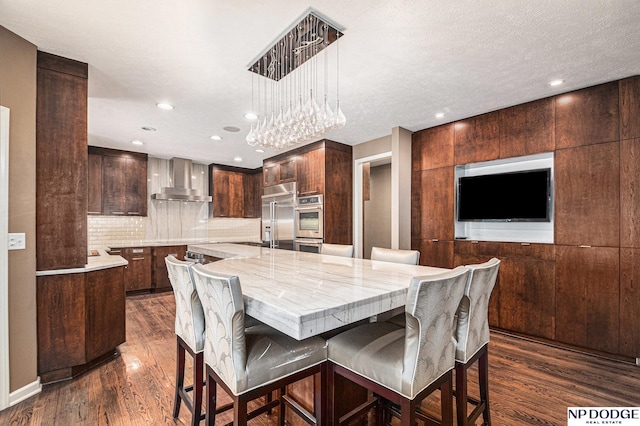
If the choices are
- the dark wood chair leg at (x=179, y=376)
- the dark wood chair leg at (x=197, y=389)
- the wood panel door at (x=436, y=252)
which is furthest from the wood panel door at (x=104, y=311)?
the wood panel door at (x=436, y=252)

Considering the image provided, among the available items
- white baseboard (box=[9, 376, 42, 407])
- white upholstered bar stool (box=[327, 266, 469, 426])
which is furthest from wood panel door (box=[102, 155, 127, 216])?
white upholstered bar stool (box=[327, 266, 469, 426])

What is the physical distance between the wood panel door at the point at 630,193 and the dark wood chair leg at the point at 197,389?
11.7 feet

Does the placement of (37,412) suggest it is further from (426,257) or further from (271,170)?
(271,170)

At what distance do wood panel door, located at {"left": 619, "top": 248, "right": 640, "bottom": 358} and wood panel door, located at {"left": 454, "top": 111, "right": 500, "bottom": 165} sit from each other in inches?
59.3

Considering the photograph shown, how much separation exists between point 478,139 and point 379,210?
312 cm

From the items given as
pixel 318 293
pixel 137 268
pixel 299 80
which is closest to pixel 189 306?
pixel 318 293

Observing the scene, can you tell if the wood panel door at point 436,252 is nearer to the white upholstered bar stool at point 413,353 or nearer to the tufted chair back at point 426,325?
the white upholstered bar stool at point 413,353

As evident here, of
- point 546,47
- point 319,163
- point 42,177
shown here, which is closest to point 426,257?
point 319,163

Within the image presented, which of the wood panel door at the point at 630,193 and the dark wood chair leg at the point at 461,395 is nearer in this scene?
the dark wood chair leg at the point at 461,395

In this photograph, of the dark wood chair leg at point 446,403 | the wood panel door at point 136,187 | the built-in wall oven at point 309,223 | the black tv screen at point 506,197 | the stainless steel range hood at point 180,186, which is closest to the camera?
the dark wood chair leg at point 446,403

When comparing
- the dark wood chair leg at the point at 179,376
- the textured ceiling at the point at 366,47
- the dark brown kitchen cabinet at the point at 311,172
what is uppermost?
the textured ceiling at the point at 366,47

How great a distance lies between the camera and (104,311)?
2.64m

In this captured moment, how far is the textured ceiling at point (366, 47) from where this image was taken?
1.81 metres

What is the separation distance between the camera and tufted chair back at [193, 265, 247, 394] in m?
1.21
